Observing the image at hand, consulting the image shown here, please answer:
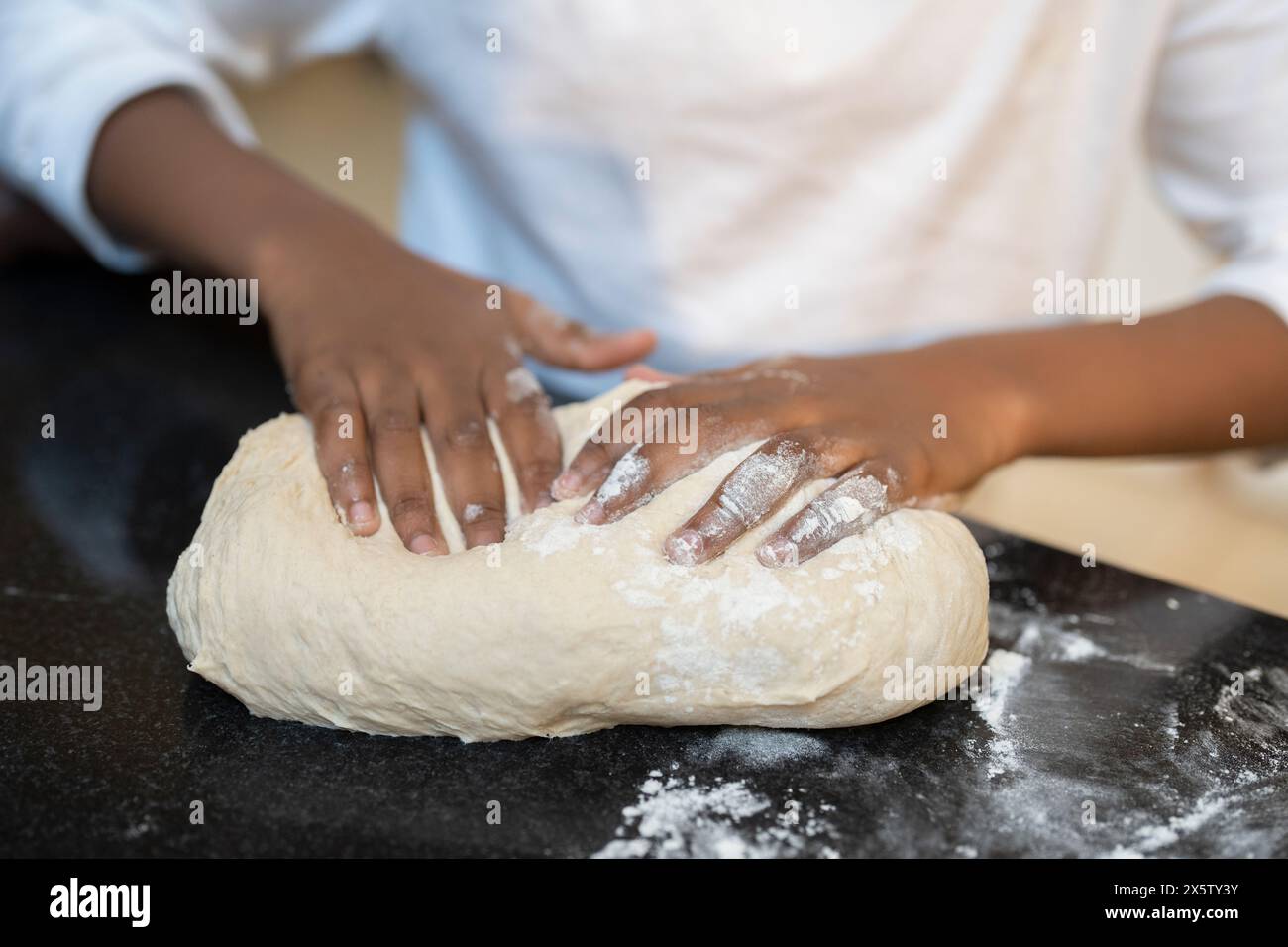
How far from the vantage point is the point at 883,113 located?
5.20 ft

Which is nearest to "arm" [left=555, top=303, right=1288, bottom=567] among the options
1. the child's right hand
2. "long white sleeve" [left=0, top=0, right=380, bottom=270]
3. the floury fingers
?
the child's right hand

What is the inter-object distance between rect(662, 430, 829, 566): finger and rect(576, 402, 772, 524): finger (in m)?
0.03

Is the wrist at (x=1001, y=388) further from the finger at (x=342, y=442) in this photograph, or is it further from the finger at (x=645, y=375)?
the finger at (x=342, y=442)

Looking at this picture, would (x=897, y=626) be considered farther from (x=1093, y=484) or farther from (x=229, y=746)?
(x=1093, y=484)

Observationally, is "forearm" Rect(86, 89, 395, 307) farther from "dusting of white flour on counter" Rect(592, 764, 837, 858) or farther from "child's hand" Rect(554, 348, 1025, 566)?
"dusting of white flour on counter" Rect(592, 764, 837, 858)

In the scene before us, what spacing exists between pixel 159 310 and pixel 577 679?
136cm

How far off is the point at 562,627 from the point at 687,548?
4.9 inches

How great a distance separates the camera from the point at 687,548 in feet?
3.15

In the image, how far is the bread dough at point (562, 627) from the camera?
95 centimetres

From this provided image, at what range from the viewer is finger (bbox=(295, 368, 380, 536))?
1030 mm

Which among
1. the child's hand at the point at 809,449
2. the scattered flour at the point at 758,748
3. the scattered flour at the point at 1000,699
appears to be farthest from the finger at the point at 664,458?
the scattered flour at the point at 1000,699
